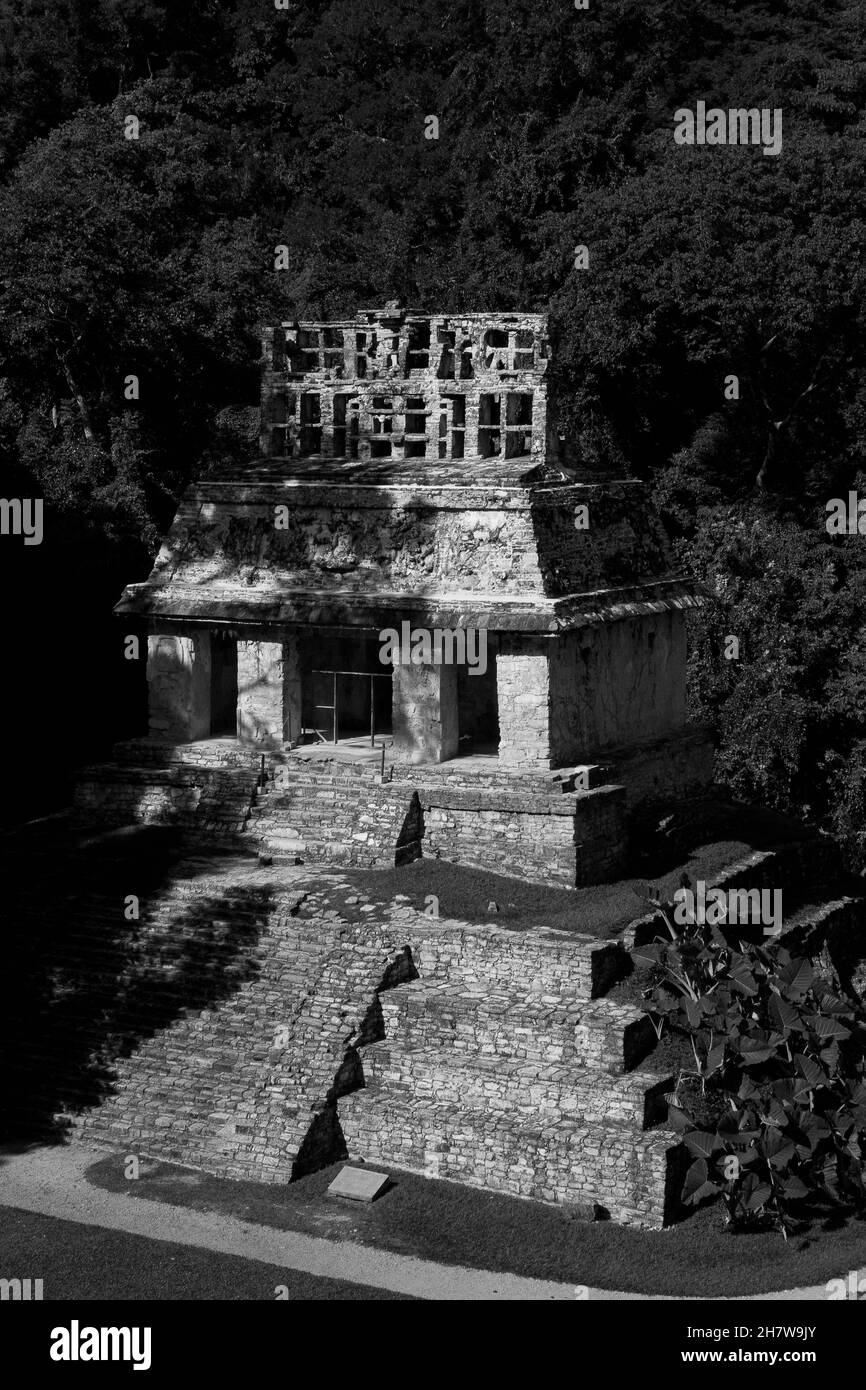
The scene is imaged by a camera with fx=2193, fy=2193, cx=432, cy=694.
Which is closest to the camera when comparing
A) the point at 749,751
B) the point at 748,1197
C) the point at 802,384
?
the point at 748,1197

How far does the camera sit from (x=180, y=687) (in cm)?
2464

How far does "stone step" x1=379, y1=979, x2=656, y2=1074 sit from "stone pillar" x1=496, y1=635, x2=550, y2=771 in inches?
126

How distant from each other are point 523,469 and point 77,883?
20.9ft

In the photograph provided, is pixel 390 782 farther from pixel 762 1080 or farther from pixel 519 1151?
pixel 762 1080

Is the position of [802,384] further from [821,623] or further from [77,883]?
[77,883]

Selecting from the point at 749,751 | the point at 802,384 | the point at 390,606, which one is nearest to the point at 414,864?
the point at 390,606

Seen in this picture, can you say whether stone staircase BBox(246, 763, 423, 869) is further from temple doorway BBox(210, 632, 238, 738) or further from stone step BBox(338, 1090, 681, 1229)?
stone step BBox(338, 1090, 681, 1229)

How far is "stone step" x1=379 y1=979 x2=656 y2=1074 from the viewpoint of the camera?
19359 millimetres

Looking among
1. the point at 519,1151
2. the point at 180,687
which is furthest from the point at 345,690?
the point at 519,1151

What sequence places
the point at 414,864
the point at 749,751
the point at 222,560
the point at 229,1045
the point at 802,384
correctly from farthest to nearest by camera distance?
the point at 802,384, the point at 749,751, the point at 222,560, the point at 414,864, the point at 229,1045

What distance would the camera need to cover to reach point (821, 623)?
32.5 metres

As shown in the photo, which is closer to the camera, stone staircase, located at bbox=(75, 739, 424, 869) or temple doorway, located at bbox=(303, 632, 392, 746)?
stone staircase, located at bbox=(75, 739, 424, 869)

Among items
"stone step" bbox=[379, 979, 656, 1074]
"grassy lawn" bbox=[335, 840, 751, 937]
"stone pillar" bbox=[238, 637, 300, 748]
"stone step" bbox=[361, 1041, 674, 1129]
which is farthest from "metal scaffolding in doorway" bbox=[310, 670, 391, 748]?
"stone step" bbox=[361, 1041, 674, 1129]

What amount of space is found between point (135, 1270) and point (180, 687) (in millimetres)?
8560
